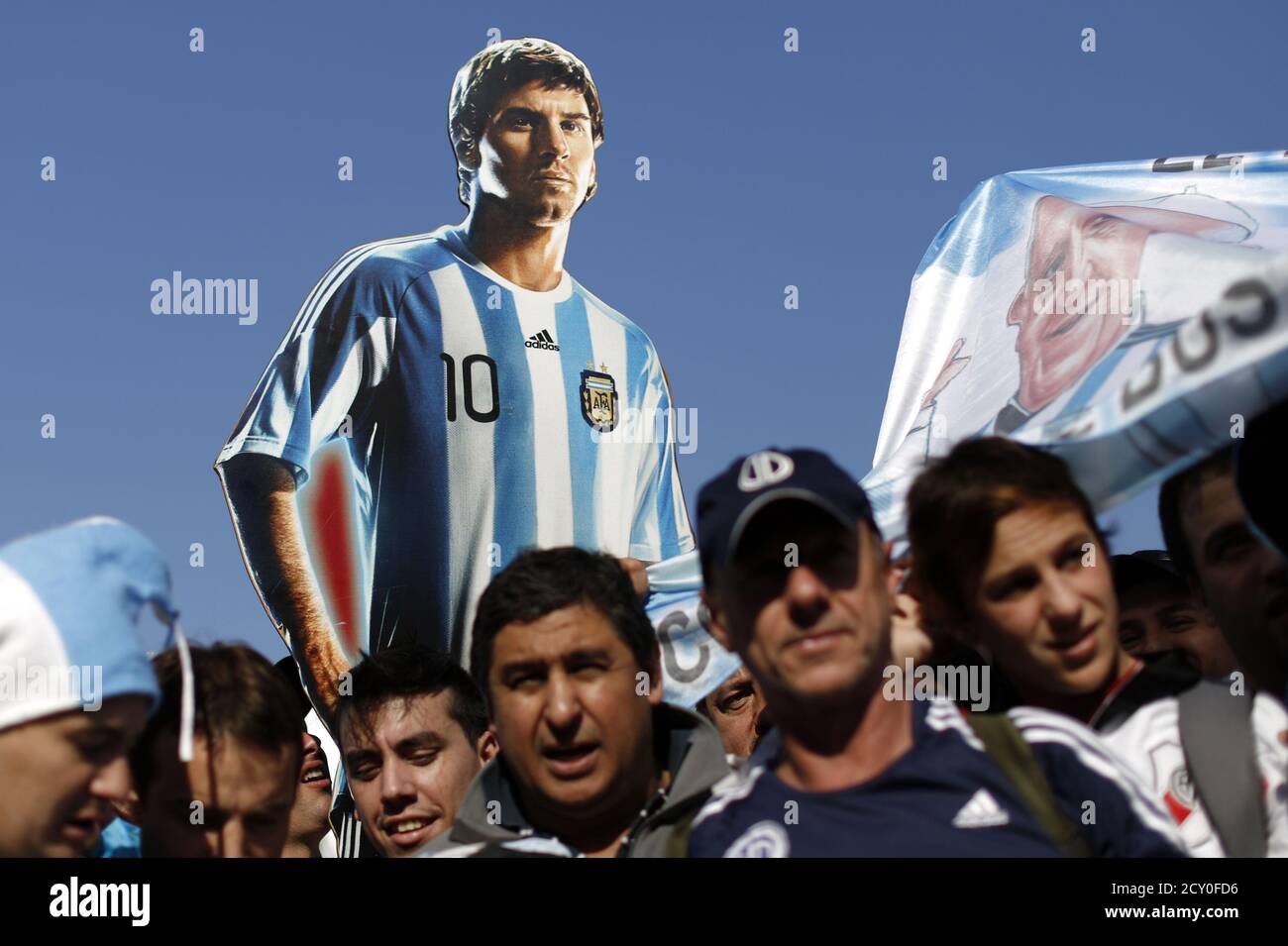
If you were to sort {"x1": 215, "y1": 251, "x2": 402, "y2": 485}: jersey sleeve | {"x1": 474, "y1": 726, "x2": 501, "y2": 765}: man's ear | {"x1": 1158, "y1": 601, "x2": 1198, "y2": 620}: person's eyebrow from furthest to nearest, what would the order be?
{"x1": 215, "y1": 251, "x2": 402, "y2": 485}: jersey sleeve
{"x1": 474, "y1": 726, "x2": 501, "y2": 765}: man's ear
{"x1": 1158, "y1": 601, "x2": 1198, "y2": 620}: person's eyebrow

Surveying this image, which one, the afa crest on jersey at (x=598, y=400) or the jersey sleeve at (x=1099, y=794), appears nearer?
the jersey sleeve at (x=1099, y=794)

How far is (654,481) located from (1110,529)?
2498 millimetres

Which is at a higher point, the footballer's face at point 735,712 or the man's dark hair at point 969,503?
the man's dark hair at point 969,503

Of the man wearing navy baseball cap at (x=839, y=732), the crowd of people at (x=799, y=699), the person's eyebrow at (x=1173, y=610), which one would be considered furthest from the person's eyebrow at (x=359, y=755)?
the person's eyebrow at (x=1173, y=610)

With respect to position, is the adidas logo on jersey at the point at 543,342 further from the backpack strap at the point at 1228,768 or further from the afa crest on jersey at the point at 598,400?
the backpack strap at the point at 1228,768

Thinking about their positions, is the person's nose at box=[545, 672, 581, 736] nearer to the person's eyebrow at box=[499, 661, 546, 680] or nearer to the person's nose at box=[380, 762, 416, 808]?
the person's eyebrow at box=[499, 661, 546, 680]

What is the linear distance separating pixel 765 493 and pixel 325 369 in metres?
2.94

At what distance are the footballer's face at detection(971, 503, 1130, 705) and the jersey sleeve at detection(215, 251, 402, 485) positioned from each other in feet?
9.66

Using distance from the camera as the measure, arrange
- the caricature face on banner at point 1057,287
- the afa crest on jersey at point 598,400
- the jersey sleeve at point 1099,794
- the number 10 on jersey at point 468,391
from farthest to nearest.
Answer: the afa crest on jersey at point 598,400 < the number 10 on jersey at point 468,391 < the caricature face on banner at point 1057,287 < the jersey sleeve at point 1099,794

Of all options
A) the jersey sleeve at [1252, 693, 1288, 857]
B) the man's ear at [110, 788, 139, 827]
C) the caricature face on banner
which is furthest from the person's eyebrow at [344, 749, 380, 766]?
the jersey sleeve at [1252, 693, 1288, 857]

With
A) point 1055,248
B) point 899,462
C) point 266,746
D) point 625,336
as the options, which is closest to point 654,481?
point 625,336

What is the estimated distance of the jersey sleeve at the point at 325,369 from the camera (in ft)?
15.7

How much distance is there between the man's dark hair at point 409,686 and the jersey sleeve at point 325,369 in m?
1.04

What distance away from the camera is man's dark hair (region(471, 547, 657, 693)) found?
115 inches
